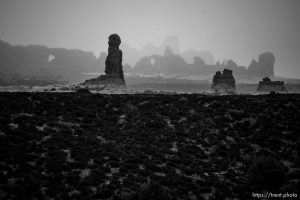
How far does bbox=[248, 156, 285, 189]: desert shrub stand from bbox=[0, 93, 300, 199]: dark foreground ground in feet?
0.21

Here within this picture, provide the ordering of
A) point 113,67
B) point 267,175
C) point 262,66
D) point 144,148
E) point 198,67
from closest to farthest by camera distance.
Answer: point 267,175 < point 144,148 < point 113,67 < point 262,66 < point 198,67

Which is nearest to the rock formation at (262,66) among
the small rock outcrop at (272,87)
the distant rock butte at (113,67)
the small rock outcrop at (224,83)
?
the small rock outcrop at (272,87)

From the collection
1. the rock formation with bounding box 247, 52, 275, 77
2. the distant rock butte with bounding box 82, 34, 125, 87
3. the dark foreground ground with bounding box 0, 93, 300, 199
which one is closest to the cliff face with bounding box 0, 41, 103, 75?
the distant rock butte with bounding box 82, 34, 125, 87

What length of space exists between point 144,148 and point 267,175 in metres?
9.87

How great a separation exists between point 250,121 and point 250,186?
42.0 feet

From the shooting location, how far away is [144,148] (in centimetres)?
2181

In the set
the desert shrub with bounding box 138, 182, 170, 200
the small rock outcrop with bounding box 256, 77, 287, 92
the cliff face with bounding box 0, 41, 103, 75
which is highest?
the cliff face with bounding box 0, 41, 103, 75

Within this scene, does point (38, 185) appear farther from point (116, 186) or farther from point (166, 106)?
point (166, 106)

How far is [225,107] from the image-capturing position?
3275 cm

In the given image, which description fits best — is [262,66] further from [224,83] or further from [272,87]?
[224,83]

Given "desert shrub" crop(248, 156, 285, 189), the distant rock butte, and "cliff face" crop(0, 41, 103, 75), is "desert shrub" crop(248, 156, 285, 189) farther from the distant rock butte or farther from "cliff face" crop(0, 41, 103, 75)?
"cliff face" crop(0, 41, 103, 75)

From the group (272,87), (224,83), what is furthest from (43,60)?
(272,87)

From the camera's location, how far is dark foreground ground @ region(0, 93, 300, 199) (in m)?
15.2

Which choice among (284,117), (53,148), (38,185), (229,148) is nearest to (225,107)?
(284,117)
